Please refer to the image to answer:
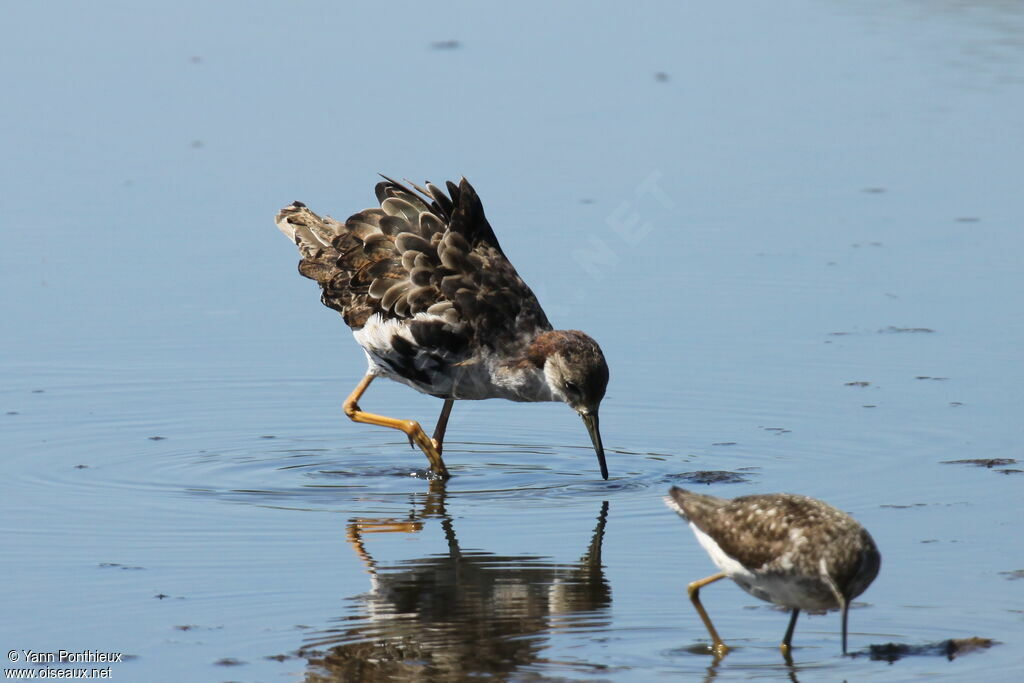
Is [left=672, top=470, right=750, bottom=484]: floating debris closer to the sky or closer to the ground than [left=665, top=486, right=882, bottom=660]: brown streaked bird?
closer to the sky

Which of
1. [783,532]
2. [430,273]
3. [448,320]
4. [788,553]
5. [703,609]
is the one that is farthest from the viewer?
[430,273]

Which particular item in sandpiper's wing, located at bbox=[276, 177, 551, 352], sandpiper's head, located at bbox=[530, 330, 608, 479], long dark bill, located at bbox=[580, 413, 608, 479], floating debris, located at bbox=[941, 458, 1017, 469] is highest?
sandpiper's wing, located at bbox=[276, 177, 551, 352]

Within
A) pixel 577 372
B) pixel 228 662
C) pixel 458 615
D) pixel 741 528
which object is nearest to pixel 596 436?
pixel 577 372

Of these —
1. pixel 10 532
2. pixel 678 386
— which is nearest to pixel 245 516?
pixel 10 532

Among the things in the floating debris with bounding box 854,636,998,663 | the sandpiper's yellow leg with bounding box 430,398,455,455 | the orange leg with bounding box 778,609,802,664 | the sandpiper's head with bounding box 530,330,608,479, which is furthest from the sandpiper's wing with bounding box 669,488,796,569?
the sandpiper's yellow leg with bounding box 430,398,455,455

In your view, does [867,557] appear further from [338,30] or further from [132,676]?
[338,30]

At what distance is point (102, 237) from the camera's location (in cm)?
1539

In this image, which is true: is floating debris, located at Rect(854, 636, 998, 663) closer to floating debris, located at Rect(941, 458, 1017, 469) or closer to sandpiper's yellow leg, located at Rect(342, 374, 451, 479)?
floating debris, located at Rect(941, 458, 1017, 469)

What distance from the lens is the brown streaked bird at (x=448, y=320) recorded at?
1168 cm

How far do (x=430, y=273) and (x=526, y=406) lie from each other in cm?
165

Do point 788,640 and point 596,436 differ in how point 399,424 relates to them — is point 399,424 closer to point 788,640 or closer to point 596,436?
point 596,436

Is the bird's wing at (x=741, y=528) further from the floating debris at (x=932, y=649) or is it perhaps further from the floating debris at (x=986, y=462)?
the floating debris at (x=986, y=462)

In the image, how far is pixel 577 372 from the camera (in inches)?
448

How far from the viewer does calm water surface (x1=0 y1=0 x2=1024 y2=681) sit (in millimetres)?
8891
